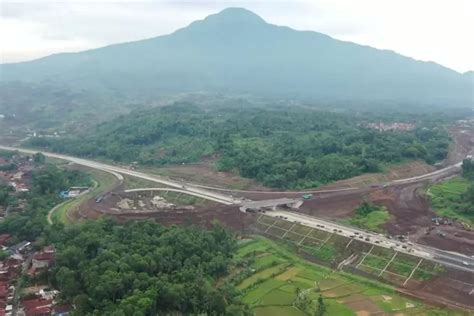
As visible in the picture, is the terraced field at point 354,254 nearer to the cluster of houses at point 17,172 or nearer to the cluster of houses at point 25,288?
the cluster of houses at point 25,288

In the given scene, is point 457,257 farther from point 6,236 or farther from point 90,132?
point 90,132

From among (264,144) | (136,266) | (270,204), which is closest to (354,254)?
(270,204)

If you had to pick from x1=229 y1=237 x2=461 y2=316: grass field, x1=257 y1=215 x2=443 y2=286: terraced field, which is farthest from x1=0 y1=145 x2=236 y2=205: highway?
x1=229 y1=237 x2=461 y2=316: grass field

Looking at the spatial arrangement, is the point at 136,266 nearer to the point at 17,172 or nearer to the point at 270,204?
the point at 270,204

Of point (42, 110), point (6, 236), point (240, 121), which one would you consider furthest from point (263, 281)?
point (42, 110)

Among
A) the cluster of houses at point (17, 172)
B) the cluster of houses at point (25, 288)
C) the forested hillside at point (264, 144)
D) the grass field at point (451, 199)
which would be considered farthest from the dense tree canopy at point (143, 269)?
the grass field at point (451, 199)
